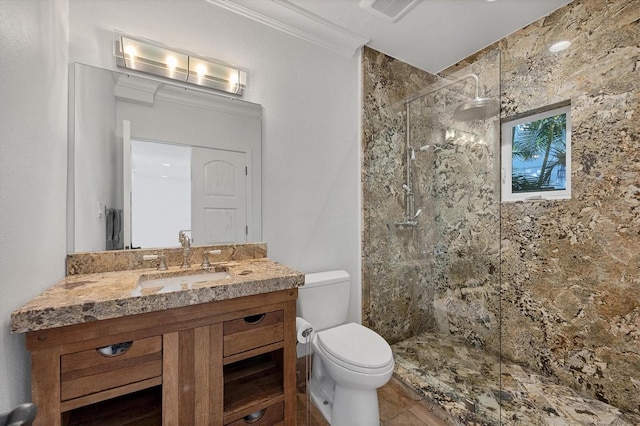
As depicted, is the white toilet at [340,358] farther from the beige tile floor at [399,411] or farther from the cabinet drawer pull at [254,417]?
the cabinet drawer pull at [254,417]

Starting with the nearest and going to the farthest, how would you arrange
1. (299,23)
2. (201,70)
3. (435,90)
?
(201,70) → (299,23) → (435,90)

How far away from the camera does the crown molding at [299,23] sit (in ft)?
5.41

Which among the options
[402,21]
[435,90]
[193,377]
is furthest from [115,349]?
[435,90]

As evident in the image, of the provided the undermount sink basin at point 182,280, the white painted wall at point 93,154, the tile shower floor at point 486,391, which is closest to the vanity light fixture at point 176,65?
the white painted wall at point 93,154

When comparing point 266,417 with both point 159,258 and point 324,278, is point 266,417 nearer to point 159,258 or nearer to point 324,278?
point 324,278

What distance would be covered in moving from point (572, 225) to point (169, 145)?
259 cm

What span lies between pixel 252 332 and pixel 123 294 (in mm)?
507

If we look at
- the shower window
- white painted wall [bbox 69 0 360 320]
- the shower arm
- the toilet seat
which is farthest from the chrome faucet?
the shower window

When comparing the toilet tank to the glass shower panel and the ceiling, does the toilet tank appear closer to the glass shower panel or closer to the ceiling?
the glass shower panel

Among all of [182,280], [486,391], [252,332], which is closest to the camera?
[252,332]

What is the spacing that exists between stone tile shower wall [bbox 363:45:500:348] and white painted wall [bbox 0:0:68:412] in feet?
6.04

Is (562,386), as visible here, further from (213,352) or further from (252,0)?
(252,0)

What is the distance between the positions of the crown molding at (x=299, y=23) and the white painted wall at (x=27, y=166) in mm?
933

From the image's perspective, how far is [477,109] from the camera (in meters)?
1.98
